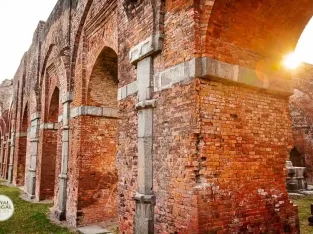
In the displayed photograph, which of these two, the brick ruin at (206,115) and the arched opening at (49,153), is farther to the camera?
the arched opening at (49,153)

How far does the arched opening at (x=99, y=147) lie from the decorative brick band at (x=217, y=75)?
384cm

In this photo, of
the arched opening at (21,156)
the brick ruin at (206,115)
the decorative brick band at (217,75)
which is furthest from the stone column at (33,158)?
the decorative brick band at (217,75)

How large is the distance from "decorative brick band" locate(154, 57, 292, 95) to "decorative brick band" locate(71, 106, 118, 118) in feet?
12.5

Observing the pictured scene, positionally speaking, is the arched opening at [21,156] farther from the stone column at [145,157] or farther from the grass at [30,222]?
the stone column at [145,157]

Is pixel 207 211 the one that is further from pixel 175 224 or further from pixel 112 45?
pixel 112 45

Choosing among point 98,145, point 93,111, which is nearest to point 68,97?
point 93,111

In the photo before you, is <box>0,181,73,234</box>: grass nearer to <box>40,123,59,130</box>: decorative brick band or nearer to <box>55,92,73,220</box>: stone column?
<box>55,92,73,220</box>: stone column

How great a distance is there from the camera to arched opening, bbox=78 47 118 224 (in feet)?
26.0

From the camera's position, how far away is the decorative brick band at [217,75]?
4129 millimetres

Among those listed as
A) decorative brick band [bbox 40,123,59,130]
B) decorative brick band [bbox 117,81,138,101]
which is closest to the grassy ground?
decorative brick band [bbox 40,123,59,130]

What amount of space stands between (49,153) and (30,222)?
14.1 feet

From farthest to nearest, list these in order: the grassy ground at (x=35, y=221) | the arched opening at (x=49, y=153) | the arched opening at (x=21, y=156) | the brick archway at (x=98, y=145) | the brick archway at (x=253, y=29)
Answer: the arched opening at (x=21, y=156) < the arched opening at (x=49, y=153) < the brick archway at (x=98, y=145) < the grassy ground at (x=35, y=221) < the brick archway at (x=253, y=29)

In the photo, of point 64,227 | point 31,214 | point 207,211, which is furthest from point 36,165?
point 207,211

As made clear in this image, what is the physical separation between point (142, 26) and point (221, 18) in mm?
1572
